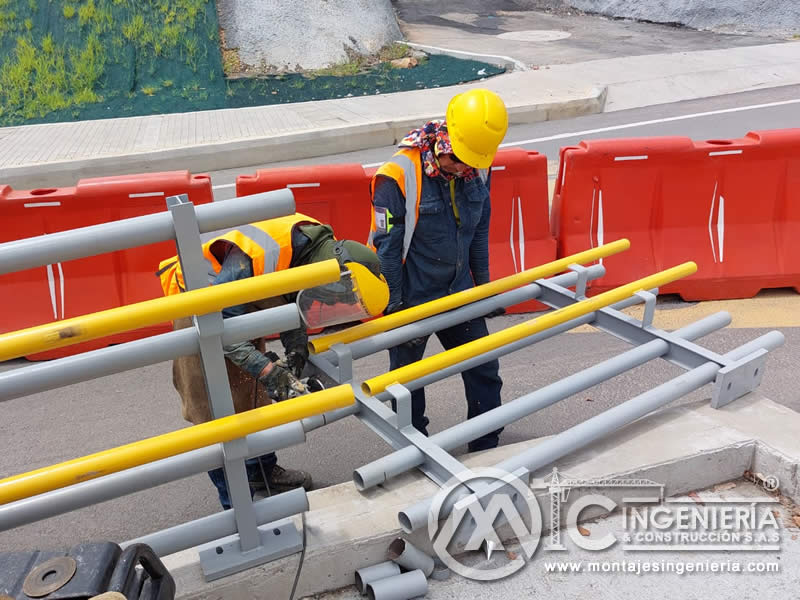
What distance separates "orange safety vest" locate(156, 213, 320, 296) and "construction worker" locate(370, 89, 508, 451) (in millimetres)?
713

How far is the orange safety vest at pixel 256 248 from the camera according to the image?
3.06 m

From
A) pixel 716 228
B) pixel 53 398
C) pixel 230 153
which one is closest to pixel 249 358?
pixel 53 398

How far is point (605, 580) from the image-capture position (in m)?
3.04

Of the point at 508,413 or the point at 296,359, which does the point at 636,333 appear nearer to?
the point at 508,413

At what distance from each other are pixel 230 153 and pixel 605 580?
9642mm

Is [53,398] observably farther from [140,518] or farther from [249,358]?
[249,358]

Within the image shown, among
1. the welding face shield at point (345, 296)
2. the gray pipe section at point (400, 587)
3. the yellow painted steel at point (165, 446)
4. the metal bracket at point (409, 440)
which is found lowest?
the gray pipe section at point (400, 587)

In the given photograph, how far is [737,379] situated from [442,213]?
1.73m

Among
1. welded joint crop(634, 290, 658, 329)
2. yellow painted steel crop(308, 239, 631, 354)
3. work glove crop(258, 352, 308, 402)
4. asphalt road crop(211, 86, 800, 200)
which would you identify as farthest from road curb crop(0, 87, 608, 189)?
work glove crop(258, 352, 308, 402)

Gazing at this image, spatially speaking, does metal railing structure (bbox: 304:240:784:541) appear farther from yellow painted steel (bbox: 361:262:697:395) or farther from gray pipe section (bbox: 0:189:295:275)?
gray pipe section (bbox: 0:189:295:275)

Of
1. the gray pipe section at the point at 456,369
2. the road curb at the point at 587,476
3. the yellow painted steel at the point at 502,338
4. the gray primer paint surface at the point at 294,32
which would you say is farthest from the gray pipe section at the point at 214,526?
the gray primer paint surface at the point at 294,32

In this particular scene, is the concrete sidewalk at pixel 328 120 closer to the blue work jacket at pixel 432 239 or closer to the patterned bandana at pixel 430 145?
the blue work jacket at pixel 432 239

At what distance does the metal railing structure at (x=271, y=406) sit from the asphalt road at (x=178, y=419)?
963mm

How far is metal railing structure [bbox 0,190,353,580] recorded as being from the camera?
2178mm
